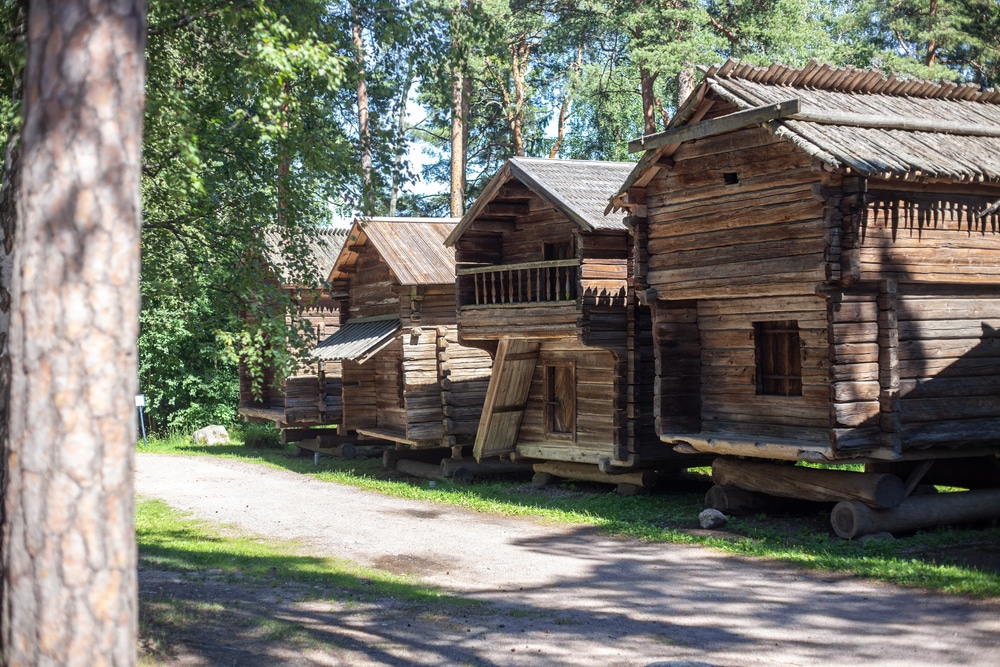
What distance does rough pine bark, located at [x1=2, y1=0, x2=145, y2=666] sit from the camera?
5.01 meters

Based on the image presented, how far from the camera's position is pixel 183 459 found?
3017cm

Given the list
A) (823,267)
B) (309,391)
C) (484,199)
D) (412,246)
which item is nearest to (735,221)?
(823,267)

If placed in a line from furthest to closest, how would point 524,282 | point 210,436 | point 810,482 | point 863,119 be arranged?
point 210,436, point 524,282, point 810,482, point 863,119

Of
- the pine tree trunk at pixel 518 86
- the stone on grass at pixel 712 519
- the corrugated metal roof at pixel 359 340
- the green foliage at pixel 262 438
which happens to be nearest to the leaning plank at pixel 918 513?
the stone on grass at pixel 712 519

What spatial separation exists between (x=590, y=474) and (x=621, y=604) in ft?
31.4

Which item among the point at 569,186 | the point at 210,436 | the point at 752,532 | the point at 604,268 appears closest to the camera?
the point at 752,532

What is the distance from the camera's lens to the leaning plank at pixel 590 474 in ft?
65.0

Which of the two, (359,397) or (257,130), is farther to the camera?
(359,397)

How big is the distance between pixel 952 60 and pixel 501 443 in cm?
2057

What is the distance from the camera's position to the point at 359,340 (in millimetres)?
25938

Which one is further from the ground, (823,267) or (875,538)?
(823,267)

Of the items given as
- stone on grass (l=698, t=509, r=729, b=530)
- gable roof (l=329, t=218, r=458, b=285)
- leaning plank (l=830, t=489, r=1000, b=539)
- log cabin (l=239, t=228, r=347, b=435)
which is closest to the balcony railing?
gable roof (l=329, t=218, r=458, b=285)

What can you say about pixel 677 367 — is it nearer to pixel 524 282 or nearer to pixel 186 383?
pixel 524 282

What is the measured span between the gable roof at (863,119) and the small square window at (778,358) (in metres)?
3.00
